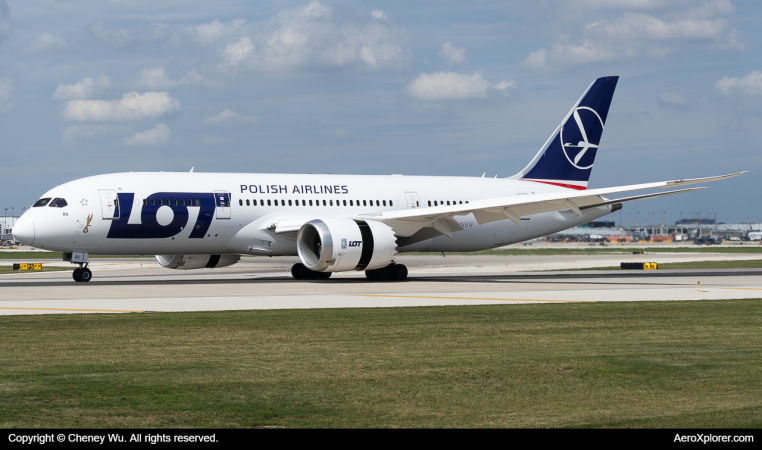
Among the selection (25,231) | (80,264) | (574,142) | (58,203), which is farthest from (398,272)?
(25,231)

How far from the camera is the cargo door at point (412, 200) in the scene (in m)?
36.0

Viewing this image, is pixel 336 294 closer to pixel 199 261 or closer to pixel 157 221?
pixel 157 221

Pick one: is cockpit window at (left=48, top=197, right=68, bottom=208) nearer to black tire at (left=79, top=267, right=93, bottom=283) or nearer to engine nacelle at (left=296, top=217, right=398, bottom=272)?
black tire at (left=79, top=267, right=93, bottom=283)

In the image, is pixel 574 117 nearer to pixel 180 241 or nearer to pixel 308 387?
pixel 180 241

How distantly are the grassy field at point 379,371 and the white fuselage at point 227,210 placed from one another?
12619mm

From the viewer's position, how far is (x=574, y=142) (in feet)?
132

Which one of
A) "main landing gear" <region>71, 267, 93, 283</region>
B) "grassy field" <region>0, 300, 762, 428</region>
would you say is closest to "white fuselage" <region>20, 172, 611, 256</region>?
"main landing gear" <region>71, 267, 93, 283</region>

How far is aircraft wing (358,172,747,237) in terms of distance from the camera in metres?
31.5

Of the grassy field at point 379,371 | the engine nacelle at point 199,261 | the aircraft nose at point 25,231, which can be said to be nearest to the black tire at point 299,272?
the engine nacelle at point 199,261

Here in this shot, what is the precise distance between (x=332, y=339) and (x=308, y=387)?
4399 millimetres

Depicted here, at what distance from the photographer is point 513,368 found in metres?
11.0

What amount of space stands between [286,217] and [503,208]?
8.30 m

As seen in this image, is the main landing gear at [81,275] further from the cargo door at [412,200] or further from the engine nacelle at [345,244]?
the cargo door at [412,200]
